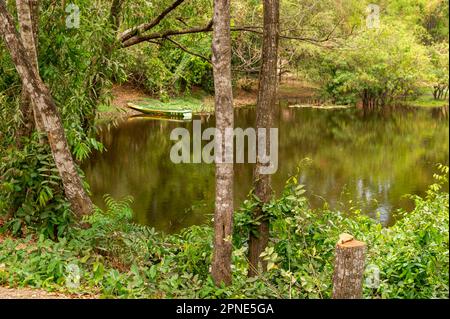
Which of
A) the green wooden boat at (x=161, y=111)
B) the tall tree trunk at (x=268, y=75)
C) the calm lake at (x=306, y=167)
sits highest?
the tall tree trunk at (x=268, y=75)

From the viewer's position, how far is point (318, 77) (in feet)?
106

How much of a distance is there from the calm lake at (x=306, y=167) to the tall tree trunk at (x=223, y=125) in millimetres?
1747

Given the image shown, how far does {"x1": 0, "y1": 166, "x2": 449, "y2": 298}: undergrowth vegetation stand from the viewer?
5.18m

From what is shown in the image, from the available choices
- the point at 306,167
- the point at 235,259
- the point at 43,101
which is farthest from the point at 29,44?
the point at 306,167

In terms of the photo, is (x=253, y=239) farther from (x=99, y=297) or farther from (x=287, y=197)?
(x=99, y=297)

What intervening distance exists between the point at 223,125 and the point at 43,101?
98.0 inches

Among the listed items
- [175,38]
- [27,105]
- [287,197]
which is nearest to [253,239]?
[287,197]

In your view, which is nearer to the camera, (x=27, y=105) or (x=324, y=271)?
(x=324, y=271)

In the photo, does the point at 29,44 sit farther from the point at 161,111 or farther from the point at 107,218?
the point at 161,111

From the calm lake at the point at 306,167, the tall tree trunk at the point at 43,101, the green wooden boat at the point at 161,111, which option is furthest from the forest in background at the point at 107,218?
the green wooden boat at the point at 161,111

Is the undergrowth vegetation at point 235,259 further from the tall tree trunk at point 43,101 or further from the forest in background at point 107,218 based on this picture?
the tall tree trunk at point 43,101

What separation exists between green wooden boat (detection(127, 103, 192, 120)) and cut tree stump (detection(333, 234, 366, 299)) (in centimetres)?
1981

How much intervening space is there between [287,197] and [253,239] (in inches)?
23.1

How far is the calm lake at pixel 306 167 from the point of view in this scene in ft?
39.0
